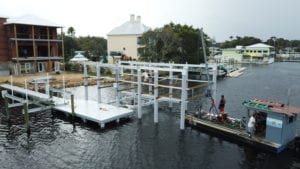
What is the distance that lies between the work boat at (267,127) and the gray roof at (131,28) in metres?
41.2

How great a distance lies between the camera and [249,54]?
98.2m

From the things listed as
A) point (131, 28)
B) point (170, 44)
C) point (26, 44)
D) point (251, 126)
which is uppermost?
point (131, 28)

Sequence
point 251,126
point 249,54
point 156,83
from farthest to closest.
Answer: point 249,54 → point 156,83 → point 251,126

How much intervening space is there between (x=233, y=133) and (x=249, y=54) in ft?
300

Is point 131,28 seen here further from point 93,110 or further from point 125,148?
point 125,148

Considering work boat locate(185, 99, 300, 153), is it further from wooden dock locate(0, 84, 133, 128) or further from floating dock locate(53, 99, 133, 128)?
wooden dock locate(0, 84, 133, 128)

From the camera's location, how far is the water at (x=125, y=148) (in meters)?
12.6

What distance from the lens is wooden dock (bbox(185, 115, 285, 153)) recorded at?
13.2 m

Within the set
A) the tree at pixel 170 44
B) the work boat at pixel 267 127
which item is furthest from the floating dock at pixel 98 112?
the tree at pixel 170 44

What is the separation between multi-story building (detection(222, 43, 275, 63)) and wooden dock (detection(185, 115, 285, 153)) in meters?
76.4

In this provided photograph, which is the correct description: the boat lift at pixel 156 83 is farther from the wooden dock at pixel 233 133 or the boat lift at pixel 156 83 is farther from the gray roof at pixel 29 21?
the gray roof at pixel 29 21

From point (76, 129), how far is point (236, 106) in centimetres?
1508

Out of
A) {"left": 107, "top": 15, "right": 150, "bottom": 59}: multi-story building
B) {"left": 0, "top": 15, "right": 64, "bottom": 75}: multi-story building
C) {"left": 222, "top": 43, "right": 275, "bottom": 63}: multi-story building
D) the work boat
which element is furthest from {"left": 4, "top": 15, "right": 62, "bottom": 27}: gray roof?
{"left": 222, "top": 43, "right": 275, "bottom": 63}: multi-story building

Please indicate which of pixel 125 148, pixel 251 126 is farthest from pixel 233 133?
pixel 125 148
